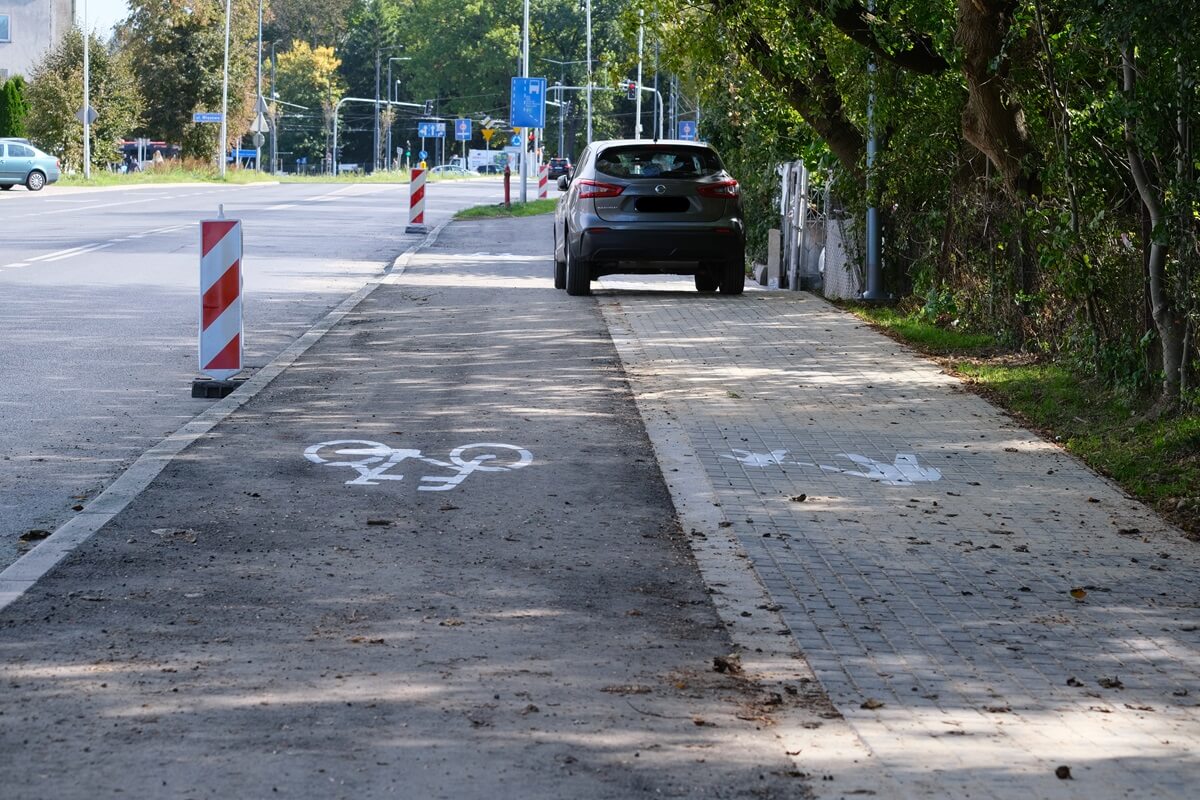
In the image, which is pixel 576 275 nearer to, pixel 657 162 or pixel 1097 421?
pixel 657 162

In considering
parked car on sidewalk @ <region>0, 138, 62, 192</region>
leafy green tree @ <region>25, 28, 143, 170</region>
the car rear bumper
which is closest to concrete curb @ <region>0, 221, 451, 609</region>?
the car rear bumper

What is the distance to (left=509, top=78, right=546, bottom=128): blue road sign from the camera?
50.8 meters

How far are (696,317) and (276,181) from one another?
225ft

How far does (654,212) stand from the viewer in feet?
60.7

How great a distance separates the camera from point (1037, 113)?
43.5 feet

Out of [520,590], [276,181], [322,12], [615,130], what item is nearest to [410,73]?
[322,12]

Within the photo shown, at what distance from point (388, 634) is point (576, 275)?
528 inches

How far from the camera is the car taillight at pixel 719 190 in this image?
18531 millimetres

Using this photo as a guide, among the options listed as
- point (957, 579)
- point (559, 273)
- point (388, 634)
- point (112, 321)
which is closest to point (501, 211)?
point (559, 273)

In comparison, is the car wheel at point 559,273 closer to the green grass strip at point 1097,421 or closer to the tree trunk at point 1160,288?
the green grass strip at point 1097,421

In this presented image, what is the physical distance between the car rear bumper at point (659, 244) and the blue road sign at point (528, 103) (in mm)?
32814

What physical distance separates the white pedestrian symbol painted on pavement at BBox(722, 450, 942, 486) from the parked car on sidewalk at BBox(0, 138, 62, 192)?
5071cm

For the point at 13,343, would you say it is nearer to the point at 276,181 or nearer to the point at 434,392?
the point at 434,392

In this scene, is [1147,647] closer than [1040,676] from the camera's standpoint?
No
